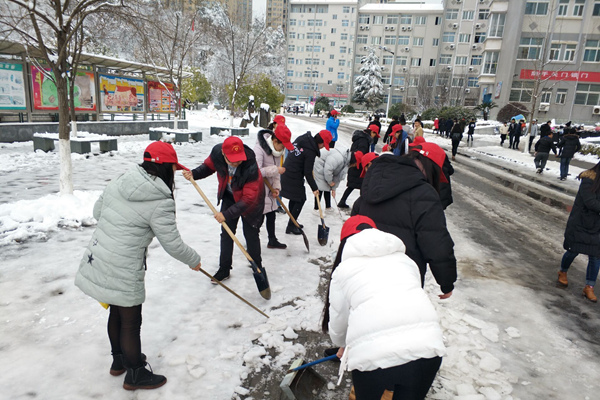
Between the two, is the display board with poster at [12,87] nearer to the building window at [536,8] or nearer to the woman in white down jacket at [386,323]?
the woman in white down jacket at [386,323]

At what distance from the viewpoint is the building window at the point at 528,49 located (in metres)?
40.2

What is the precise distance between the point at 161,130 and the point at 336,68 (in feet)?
246

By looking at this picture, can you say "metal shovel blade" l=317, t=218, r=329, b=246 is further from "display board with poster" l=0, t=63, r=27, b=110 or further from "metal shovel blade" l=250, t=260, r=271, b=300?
"display board with poster" l=0, t=63, r=27, b=110

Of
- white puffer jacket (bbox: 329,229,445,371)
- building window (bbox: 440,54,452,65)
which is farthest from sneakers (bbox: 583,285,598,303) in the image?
building window (bbox: 440,54,452,65)

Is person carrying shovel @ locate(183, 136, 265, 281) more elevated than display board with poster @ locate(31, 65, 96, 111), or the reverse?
display board with poster @ locate(31, 65, 96, 111)

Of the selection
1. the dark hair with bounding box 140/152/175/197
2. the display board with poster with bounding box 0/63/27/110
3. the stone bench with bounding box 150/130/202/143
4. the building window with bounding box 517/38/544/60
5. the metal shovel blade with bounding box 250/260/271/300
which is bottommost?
the metal shovel blade with bounding box 250/260/271/300

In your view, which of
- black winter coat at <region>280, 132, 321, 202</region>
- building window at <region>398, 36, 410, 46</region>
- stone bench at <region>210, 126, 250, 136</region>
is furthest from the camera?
building window at <region>398, 36, 410, 46</region>

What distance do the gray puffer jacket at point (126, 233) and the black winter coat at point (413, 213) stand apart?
143 cm

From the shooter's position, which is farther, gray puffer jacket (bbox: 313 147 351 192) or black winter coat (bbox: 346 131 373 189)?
black winter coat (bbox: 346 131 373 189)

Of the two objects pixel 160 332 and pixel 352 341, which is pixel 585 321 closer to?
pixel 352 341

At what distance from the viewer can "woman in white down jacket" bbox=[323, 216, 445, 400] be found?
1.71 m

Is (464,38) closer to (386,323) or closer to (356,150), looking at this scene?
(356,150)

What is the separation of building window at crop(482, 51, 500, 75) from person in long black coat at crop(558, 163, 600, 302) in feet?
152

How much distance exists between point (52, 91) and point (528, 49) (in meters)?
45.4
